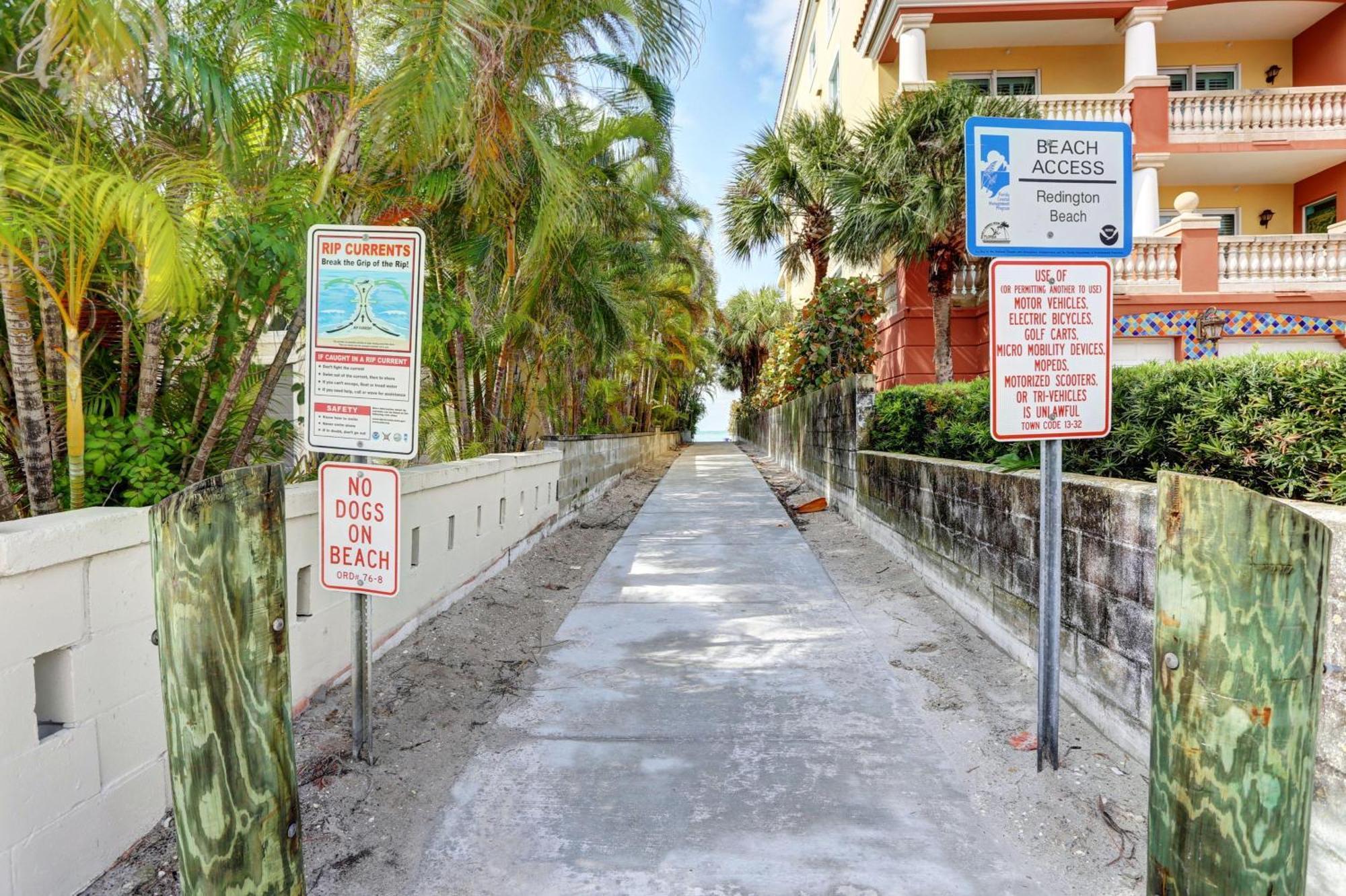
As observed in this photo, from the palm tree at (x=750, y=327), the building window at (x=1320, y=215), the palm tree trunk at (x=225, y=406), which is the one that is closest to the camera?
the palm tree trunk at (x=225, y=406)

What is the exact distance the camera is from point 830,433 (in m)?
13.9

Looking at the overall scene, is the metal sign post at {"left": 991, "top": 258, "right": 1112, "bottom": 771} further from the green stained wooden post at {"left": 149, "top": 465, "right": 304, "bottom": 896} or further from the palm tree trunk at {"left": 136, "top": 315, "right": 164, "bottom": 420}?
the palm tree trunk at {"left": 136, "top": 315, "right": 164, "bottom": 420}


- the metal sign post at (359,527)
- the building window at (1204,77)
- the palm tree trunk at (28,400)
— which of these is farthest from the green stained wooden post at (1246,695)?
the building window at (1204,77)

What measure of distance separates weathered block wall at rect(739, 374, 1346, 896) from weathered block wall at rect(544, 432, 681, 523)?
5792 mm

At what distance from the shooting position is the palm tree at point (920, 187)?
13.2 m

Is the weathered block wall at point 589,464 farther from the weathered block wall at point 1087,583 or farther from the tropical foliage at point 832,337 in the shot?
the weathered block wall at point 1087,583

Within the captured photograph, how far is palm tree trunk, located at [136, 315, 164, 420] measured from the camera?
3943mm

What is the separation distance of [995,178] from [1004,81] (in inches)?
666

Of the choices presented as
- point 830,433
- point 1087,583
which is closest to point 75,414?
point 1087,583

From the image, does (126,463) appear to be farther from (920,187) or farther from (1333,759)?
(920,187)

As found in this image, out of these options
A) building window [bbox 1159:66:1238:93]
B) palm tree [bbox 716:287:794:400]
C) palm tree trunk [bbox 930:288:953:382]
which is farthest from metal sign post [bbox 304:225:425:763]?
palm tree [bbox 716:287:794:400]

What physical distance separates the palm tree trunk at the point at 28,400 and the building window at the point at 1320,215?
69.3ft

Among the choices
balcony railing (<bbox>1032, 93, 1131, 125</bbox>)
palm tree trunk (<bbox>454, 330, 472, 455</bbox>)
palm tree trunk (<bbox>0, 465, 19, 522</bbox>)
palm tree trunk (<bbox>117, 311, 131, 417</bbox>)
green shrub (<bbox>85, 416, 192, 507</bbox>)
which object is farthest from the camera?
balcony railing (<bbox>1032, 93, 1131, 125</bbox>)

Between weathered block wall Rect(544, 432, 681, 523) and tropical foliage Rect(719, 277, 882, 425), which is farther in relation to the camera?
tropical foliage Rect(719, 277, 882, 425)
